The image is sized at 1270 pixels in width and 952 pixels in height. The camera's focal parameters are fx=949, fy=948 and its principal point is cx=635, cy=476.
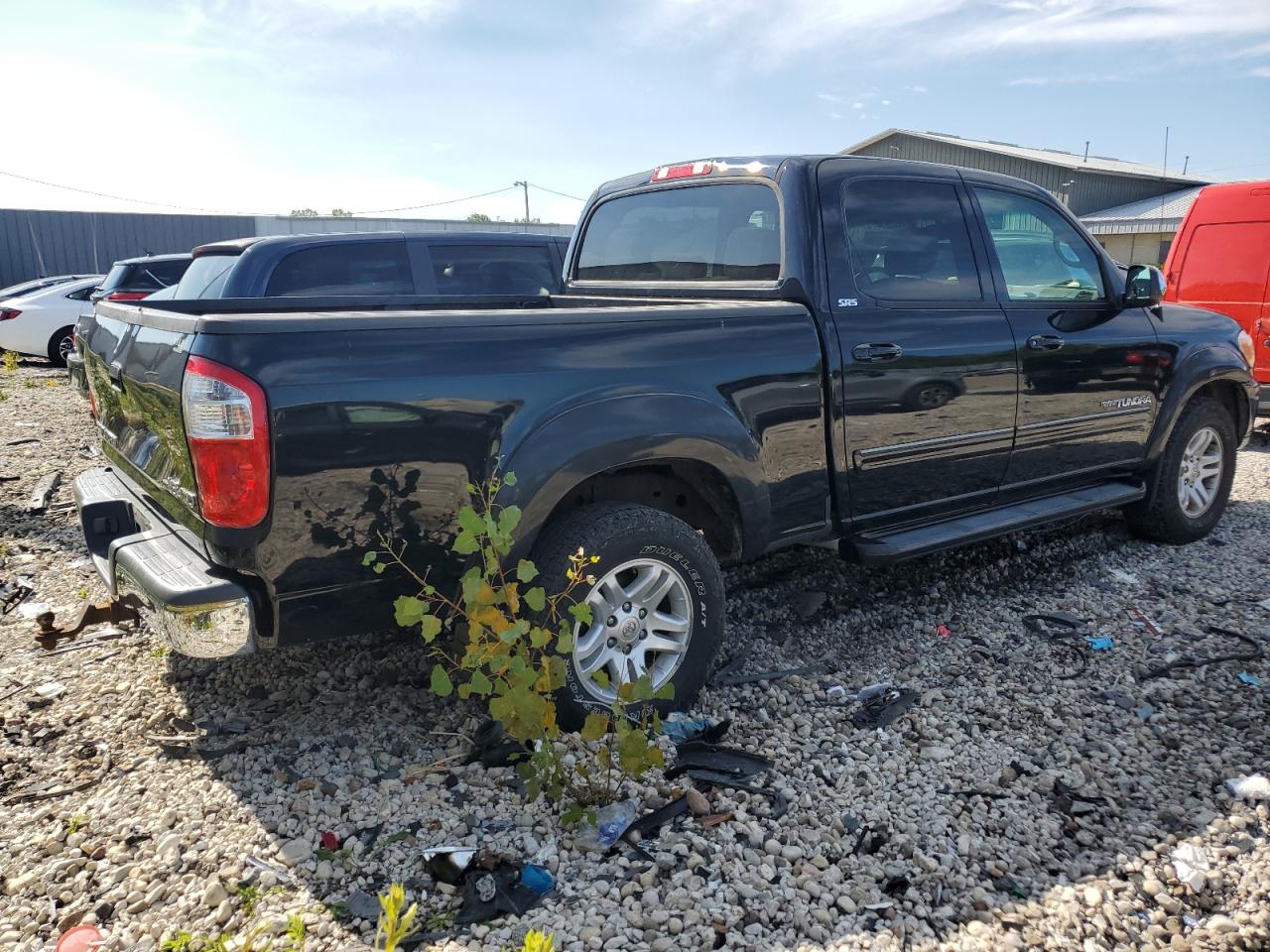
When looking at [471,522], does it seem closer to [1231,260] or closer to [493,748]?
[493,748]

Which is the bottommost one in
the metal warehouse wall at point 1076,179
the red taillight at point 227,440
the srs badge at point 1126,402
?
the srs badge at point 1126,402

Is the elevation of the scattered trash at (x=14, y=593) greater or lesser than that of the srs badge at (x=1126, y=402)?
lesser

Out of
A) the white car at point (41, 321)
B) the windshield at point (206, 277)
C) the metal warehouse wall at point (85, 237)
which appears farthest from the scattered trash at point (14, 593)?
the metal warehouse wall at point (85, 237)

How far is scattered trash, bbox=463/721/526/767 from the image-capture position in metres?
3.08

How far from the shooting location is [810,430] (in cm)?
357

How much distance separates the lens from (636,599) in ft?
10.6

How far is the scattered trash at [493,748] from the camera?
10.1 feet

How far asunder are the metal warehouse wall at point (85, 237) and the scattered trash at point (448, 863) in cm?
2385

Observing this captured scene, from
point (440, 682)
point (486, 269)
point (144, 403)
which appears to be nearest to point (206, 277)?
point (486, 269)

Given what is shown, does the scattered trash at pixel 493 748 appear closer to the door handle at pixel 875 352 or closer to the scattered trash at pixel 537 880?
the scattered trash at pixel 537 880

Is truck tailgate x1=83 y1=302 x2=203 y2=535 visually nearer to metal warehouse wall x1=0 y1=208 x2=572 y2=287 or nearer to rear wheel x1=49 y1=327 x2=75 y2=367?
rear wheel x1=49 y1=327 x2=75 y2=367

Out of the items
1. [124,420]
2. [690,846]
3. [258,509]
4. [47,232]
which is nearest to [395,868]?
[690,846]

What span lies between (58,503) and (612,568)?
16.0 ft

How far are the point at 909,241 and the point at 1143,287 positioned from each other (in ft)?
4.83
